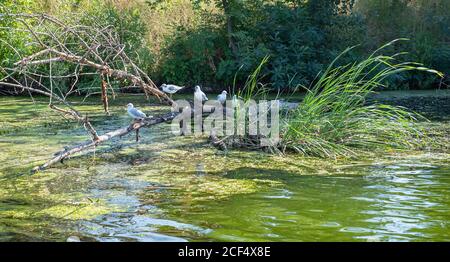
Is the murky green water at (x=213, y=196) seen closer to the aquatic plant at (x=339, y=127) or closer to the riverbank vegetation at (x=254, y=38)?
the aquatic plant at (x=339, y=127)

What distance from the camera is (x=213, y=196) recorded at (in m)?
4.99

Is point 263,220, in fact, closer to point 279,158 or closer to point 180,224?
point 180,224

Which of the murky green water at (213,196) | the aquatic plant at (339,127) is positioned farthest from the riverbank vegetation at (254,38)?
the murky green water at (213,196)

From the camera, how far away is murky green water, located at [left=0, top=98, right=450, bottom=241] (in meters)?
4.05

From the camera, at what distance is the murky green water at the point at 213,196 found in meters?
4.05

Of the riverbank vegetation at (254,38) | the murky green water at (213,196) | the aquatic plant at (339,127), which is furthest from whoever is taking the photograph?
the riverbank vegetation at (254,38)

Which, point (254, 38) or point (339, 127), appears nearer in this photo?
point (339, 127)

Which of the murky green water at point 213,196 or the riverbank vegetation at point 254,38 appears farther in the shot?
the riverbank vegetation at point 254,38

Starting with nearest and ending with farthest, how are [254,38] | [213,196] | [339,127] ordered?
[213,196]
[339,127]
[254,38]

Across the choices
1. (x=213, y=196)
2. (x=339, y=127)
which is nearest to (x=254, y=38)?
(x=339, y=127)

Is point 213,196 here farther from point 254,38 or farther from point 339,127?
point 254,38

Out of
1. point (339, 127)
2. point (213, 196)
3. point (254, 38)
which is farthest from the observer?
point (254, 38)

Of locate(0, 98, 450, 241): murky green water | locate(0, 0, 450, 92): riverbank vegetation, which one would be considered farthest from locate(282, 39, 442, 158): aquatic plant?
locate(0, 0, 450, 92): riverbank vegetation

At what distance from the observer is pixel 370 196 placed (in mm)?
4945
